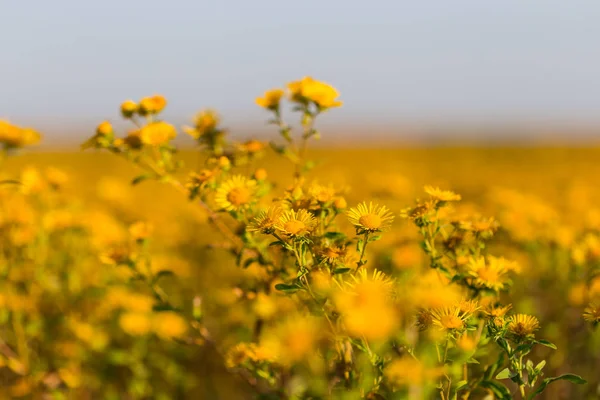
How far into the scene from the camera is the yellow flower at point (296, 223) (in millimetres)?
1494

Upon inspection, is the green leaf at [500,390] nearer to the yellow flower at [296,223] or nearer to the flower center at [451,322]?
the flower center at [451,322]

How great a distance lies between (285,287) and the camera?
1.56 metres

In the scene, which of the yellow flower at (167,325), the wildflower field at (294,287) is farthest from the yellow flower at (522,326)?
the yellow flower at (167,325)

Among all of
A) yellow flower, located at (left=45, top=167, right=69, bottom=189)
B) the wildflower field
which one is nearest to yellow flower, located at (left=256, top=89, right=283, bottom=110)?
the wildflower field

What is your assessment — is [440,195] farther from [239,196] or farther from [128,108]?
[128,108]

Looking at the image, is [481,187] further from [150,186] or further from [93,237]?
[150,186]

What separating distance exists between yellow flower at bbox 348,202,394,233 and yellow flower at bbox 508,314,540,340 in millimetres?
450

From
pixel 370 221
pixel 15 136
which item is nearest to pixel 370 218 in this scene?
pixel 370 221

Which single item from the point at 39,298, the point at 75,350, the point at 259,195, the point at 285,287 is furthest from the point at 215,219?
the point at 39,298

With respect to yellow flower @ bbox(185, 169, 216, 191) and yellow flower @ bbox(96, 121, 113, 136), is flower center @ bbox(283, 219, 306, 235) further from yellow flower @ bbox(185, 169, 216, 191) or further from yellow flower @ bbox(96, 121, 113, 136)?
yellow flower @ bbox(96, 121, 113, 136)

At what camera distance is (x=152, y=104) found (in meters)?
2.23

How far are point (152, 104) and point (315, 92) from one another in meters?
0.71

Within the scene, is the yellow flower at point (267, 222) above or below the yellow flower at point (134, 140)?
below

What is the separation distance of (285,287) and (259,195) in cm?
52
